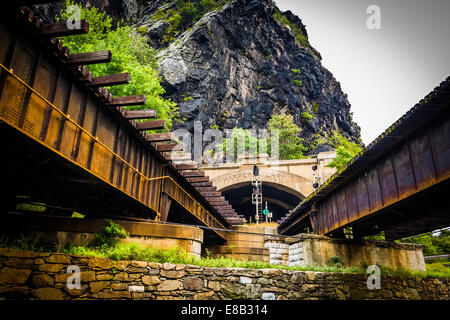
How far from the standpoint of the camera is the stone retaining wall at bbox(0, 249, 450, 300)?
589 cm

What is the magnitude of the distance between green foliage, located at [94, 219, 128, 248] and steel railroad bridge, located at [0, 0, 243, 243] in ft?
3.26

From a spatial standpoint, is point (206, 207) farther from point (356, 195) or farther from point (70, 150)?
point (70, 150)

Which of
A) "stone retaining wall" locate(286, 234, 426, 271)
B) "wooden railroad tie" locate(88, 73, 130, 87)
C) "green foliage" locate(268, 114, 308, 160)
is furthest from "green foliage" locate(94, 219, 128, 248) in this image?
"green foliage" locate(268, 114, 308, 160)

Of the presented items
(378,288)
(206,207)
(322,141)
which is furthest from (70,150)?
(322,141)

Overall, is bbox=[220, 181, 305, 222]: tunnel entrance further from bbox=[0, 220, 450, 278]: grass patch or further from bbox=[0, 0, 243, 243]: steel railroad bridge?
bbox=[0, 220, 450, 278]: grass patch

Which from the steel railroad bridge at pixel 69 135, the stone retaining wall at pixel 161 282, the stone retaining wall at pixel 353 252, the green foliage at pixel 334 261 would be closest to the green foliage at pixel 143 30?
the steel railroad bridge at pixel 69 135

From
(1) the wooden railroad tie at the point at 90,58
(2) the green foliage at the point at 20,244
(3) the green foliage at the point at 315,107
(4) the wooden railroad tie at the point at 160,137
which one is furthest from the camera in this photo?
(3) the green foliage at the point at 315,107

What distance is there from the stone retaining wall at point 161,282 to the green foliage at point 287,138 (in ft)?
127

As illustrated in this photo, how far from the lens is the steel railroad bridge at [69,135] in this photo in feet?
19.0

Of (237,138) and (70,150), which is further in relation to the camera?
(237,138)

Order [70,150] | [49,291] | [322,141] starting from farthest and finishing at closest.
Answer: [322,141]
[70,150]
[49,291]

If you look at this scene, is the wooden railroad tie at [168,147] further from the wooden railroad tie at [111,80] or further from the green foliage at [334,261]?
the green foliage at [334,261]

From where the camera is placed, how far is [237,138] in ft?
150
